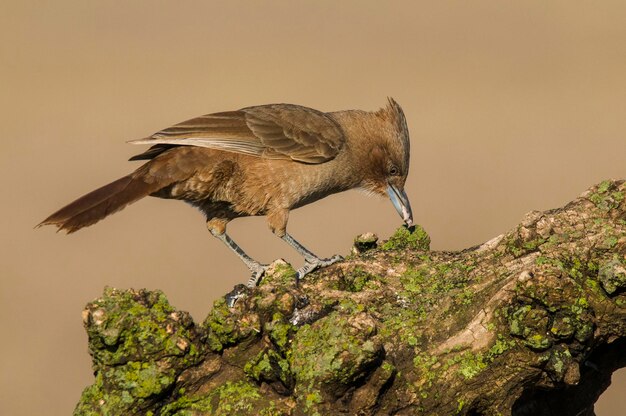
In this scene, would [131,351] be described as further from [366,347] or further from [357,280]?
[357,280]

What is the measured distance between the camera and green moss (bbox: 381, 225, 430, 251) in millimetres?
6223

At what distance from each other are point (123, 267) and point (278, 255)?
190cm

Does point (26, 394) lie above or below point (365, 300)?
above

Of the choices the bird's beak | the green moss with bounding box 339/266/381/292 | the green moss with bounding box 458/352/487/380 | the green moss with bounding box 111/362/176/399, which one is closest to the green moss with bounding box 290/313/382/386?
the green moss with bounding box 458/352/487/380

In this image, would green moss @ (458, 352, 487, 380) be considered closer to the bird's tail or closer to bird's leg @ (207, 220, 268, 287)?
bird's leg @ (207, 220, 268, 287)

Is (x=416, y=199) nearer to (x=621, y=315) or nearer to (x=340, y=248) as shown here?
(x=340, y=248)

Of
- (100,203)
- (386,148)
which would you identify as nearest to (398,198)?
(386,148)

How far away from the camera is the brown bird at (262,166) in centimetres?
706

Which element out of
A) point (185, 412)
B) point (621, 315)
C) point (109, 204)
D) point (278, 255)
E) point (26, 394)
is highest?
point (278, 255)

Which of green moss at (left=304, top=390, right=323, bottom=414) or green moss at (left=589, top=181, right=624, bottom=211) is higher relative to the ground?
green moss at (left=589, top=181, right=624, bottom=211)

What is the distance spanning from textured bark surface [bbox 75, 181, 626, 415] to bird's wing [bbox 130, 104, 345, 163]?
2717 millimetres

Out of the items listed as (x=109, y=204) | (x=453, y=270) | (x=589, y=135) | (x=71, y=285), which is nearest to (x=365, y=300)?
(x=453, y=270)

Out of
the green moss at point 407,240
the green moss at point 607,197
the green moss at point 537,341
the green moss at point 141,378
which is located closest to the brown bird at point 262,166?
the green moss at point 407,240

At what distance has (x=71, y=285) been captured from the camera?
40.9 ft
